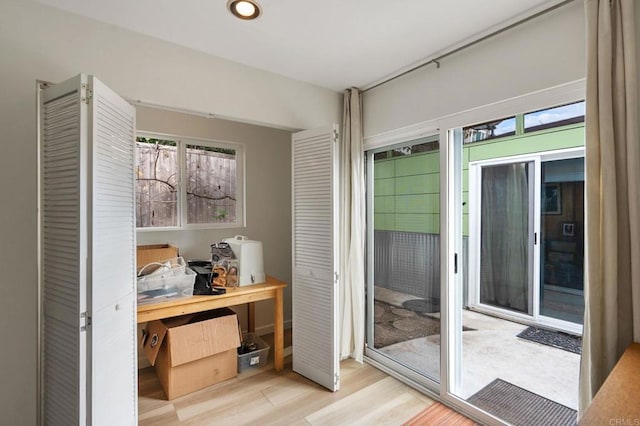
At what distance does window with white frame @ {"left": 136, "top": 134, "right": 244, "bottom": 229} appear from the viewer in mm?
2842

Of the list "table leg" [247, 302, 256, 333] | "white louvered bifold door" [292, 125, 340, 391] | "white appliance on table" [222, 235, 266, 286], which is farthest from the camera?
"table leg" [247, 302, 256, 333]

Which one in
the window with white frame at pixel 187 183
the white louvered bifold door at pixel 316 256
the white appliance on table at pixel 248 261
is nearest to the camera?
the white louvered bifold door at pixel 316 256

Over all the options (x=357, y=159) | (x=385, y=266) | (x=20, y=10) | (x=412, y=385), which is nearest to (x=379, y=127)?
(x=357, y=159)

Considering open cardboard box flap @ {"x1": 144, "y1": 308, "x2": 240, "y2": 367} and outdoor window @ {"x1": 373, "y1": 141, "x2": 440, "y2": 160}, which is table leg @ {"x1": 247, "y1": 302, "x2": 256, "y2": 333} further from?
outdoor window @ {"x1": 373, "y1": 141, "x2": 440, "y2": 160}

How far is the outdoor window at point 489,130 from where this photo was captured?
216 centimetres

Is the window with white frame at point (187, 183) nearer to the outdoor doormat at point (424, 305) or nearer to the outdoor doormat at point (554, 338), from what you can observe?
the outdoor doormat at point (424, 305)

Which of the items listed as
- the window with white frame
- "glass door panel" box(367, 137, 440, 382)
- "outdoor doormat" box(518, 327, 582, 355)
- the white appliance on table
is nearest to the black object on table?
the white appliance on table

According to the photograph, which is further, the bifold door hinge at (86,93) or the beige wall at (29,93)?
the beige wall at (29,93)

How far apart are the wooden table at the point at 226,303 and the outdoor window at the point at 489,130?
76.2 inches

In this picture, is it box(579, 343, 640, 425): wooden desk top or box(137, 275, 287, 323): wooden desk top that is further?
box(137, 275, 287, 323): wooden desk top

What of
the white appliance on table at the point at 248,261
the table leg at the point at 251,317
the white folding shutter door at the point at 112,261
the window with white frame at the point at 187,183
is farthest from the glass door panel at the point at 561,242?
the white folding shutter door at the point at 112,261

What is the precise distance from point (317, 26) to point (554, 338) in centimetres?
348

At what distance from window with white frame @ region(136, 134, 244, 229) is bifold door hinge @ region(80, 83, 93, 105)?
153 centimetres

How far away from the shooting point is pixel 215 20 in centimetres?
173
